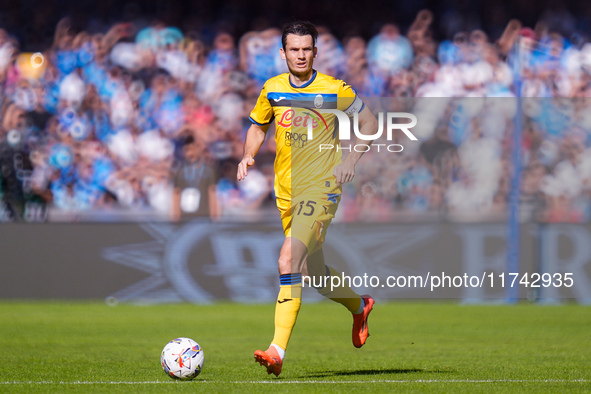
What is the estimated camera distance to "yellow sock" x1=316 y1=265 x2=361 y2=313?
19.2ft

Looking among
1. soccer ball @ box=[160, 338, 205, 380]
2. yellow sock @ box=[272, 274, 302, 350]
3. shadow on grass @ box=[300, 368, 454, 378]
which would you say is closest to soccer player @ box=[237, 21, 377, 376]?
yellow sock @ box=[272, 274, 302, 350]

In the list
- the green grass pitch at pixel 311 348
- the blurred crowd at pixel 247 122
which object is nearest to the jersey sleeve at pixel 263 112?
the green grass pitch at pixel 311 348

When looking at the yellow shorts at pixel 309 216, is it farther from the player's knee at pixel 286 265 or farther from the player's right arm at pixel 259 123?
the player's right arm at pixel 259 123

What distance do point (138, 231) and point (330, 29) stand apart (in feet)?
16.0

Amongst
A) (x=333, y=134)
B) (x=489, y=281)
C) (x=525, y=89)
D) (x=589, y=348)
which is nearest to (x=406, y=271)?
(x=489, y=281)

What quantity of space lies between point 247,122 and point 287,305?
7.08m

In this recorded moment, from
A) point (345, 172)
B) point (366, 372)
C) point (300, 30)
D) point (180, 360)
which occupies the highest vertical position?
point (300, 30)

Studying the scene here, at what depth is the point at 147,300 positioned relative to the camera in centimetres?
1125

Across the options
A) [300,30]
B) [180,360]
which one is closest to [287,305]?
[180,360]

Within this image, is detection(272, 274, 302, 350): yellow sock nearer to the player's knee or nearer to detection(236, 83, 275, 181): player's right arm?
the player's knee

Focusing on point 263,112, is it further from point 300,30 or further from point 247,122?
point 247,122

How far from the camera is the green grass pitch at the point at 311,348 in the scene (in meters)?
5.17

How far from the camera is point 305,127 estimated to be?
5.67 metres

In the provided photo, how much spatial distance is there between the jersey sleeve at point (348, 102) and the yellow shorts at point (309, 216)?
57 cm
